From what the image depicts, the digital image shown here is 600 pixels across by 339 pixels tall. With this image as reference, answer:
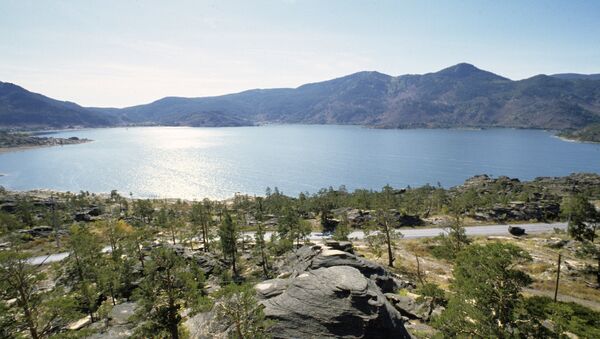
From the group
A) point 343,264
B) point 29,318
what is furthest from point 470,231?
point 29,318

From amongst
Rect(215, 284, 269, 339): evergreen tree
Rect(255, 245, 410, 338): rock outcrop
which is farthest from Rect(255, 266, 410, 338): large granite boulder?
Rect(215, 284, 269, 339): evergreen tree

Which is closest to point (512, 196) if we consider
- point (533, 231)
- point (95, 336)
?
point (533, 231)

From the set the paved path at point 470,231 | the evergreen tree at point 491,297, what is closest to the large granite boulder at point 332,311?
the evergreen tree at point 491,297

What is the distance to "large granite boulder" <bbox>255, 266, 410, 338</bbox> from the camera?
26109 mm

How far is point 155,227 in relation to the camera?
103 meters

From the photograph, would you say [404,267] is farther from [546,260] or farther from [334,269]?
[334,269]

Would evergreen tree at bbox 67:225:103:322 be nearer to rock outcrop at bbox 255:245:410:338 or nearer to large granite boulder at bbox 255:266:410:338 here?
rock outcrop at bbox 255:245:410:338

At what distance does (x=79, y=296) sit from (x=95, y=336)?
17248 mm

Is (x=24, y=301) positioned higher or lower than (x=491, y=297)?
lower

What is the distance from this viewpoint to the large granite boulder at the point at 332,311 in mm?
26109

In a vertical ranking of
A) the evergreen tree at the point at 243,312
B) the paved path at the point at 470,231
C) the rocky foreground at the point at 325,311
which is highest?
the evergreen tree at the point at 243,312

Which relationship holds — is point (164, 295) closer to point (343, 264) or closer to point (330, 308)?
point (330, 308)

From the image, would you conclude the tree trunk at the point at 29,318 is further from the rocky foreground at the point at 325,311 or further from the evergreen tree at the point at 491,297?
the evergreen tree at the point at 491,297

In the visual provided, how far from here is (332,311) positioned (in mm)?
27016
